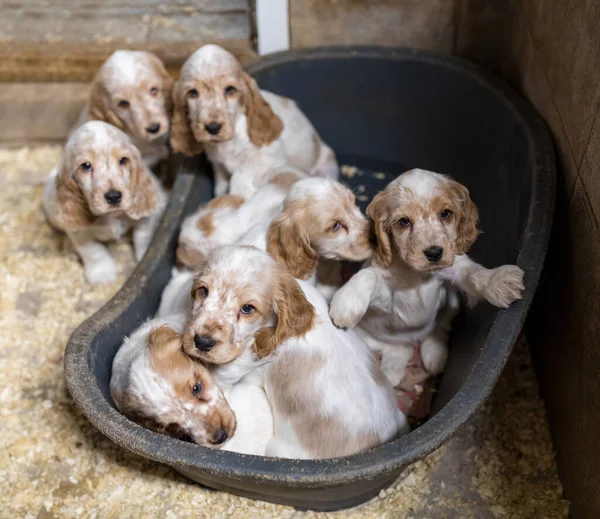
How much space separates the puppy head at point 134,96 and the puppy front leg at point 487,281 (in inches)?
71.3

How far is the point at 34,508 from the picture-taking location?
2.99 meters

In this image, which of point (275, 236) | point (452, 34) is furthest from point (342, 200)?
point (452, 34)

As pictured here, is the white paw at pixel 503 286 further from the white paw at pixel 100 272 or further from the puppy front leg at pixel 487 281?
the white paw at pixel 100 272

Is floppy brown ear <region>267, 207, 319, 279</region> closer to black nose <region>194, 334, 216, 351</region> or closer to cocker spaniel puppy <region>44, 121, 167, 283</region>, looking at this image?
black nose <region>194, 334, 216, 351</region>

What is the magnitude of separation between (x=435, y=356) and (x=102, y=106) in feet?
7.37

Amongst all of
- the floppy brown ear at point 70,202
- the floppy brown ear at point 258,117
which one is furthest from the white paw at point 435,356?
the floppy brown ear at point 70,202

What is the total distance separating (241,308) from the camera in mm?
2510

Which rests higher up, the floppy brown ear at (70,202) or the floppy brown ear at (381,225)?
the floppy brown ear at (381,225)

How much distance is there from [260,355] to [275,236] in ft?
1.99

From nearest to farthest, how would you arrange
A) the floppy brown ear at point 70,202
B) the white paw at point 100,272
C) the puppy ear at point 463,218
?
the puppy ear at point 463,218 → the floppy brown ear at point 70,202 → the white paw at point 100,272

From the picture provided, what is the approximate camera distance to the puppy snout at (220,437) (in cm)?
250

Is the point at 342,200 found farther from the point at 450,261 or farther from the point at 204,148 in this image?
the point at 204,148

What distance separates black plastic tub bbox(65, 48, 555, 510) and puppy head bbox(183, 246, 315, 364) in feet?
1.26

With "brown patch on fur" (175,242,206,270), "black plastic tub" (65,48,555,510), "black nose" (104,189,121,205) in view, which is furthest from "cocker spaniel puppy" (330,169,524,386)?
"black nose" (104,189,121,205)
